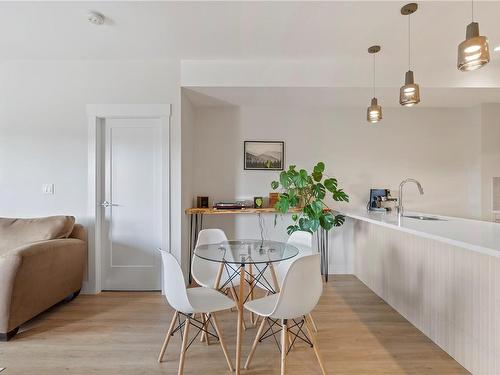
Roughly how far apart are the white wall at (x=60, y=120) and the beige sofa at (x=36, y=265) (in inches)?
11.9

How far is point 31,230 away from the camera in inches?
102

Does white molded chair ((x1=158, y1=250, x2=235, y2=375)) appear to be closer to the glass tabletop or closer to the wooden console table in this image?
the glass tabletop

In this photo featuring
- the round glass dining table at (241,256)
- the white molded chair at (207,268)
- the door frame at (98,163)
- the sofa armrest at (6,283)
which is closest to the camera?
the round glass dining table at (241,256)

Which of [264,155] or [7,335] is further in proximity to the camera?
[264,155]

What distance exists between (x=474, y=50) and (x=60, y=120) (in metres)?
3.69

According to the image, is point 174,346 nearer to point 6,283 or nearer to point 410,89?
point 6,283

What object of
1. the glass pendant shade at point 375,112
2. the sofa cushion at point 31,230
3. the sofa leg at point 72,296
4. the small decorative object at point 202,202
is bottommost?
the sofa leg at point 72,296

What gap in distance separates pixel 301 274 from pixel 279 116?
8.54ft

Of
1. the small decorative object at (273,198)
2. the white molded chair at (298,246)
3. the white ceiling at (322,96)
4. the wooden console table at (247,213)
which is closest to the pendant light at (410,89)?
the white ceiling at (322,96)

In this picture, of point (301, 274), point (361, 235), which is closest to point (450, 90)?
point (361, 235)

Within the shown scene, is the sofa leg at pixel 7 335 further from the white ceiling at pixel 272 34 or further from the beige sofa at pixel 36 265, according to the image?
the white ceiling at pixel 272 34

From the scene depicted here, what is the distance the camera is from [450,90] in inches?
117

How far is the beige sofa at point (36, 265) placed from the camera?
6.59 feet

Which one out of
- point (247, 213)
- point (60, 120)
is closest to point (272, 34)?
point (247, 213)
